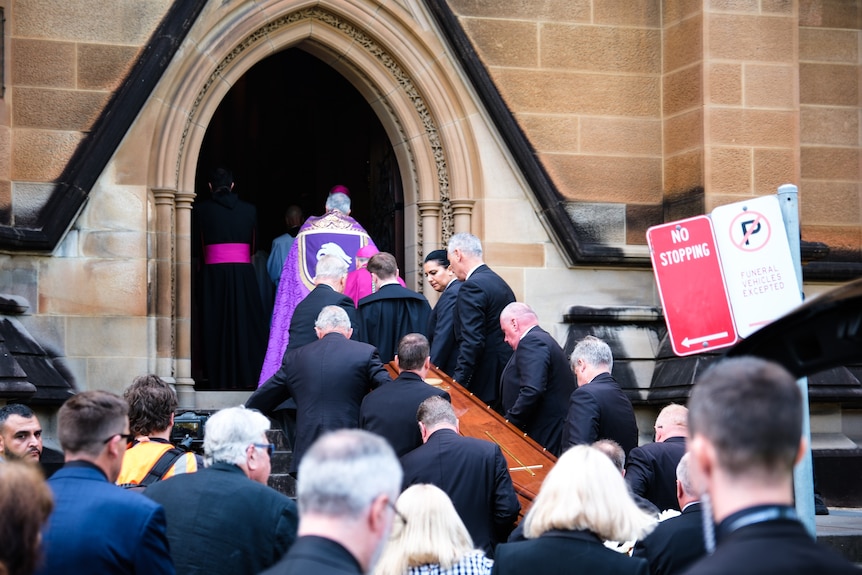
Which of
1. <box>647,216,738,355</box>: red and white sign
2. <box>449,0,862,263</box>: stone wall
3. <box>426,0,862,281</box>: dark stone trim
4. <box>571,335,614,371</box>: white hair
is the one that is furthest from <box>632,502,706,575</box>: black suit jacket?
<box>449,0,862,263</box>: stone wall

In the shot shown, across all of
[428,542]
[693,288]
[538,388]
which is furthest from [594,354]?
[428,542]

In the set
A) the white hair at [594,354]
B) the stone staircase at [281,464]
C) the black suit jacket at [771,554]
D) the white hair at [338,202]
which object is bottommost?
the stone staircase at [281,464]

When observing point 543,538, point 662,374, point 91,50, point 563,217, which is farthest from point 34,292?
point 543,538

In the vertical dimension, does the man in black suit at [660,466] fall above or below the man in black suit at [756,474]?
below

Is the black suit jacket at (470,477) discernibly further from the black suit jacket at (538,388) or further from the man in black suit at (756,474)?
the man in black suit at (756,474)

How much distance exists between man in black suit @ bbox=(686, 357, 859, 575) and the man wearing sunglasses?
189 centimetres

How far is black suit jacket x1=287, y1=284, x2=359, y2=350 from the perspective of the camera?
336 inches

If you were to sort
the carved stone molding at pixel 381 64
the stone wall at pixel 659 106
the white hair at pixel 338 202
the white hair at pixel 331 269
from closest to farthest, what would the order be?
the white hair at pixel 331 269, the carved stone molding at pixel 381 64, the stone wall at pixel 659 106, the white hair at pixel 338 202

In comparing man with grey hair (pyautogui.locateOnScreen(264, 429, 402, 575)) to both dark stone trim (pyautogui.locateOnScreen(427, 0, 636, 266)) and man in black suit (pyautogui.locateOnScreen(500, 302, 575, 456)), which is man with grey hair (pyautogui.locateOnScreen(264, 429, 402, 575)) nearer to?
man in black suit (pyautogui.locateOnScreen(500, 302, 575, 456))

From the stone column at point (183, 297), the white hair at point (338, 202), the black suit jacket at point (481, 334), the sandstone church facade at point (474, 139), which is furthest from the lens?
the white hair at point (338, 202)

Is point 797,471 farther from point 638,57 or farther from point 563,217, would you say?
point 638,57

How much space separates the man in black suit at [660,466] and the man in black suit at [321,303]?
102 inches

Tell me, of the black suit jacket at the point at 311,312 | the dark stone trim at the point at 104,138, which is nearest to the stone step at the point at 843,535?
the black suit jacket at the point at 311,312

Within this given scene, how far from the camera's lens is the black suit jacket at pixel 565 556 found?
4.03 meters
